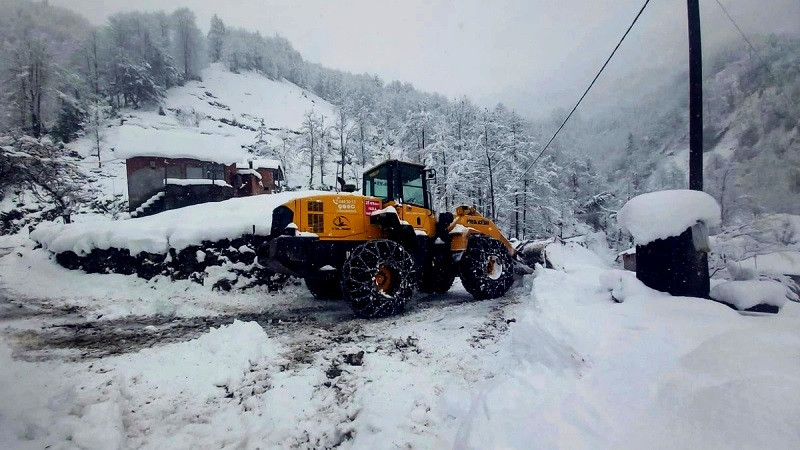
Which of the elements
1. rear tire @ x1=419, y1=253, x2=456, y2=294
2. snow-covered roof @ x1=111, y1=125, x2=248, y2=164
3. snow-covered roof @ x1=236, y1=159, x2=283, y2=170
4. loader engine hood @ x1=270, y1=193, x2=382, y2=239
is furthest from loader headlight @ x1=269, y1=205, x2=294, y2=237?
snow-covered roof @ x1=236, y1=159, x2=283, y2=170

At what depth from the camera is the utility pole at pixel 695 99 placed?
5008 millimetres

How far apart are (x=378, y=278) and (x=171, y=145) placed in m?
27.3

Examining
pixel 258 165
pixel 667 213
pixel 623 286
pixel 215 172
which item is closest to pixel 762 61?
pixel 667 213

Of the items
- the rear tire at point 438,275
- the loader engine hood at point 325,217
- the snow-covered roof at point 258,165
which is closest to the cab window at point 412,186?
the loader engine hood at point 325,217

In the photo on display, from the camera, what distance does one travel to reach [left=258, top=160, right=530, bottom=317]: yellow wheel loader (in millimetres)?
6035

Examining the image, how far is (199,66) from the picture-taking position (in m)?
3.93

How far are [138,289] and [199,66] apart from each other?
772 centimetres

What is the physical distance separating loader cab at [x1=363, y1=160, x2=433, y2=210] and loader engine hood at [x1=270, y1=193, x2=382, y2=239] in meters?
0.81

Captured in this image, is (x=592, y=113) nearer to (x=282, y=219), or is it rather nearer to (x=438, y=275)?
(x=438, y=275)

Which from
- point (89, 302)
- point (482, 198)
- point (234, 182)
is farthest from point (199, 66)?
point (234, 182)

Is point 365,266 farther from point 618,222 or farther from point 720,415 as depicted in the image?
point 720,415

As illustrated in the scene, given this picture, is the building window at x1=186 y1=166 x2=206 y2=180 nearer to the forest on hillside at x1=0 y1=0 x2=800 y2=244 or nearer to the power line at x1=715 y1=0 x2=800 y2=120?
the forest on hillside at x1=0 y1=0 x2=800 y2=244

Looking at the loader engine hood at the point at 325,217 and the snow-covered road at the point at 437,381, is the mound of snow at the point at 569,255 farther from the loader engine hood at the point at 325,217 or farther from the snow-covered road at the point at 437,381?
the loader engine hood at the point at 325,217

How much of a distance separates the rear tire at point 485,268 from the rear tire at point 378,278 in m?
1.62
